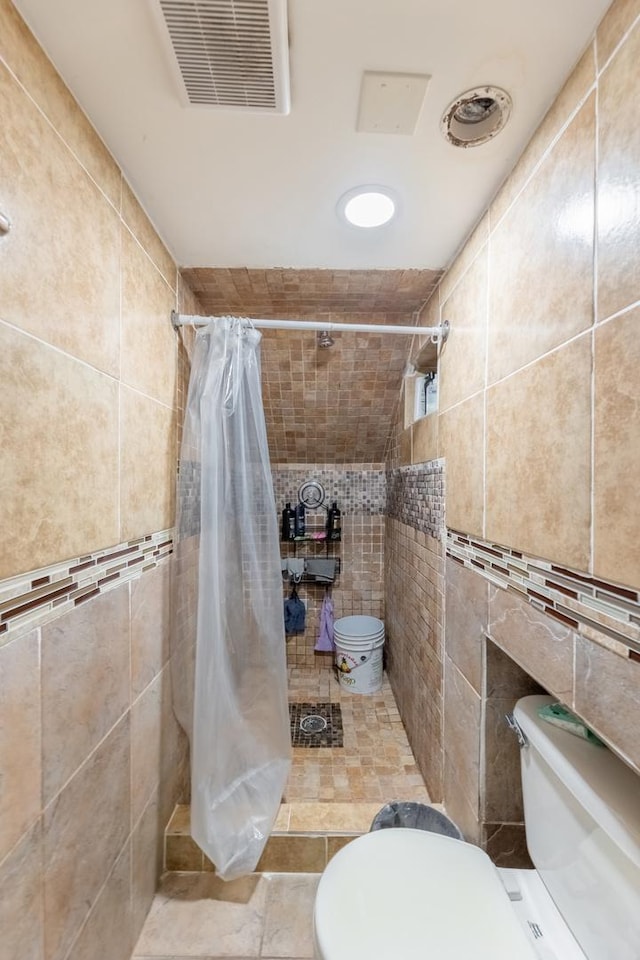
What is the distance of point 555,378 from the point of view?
2.31ft

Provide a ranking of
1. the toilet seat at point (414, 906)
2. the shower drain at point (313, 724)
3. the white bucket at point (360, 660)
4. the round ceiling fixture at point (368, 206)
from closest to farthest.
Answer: the toilet seat at point (414, 906) → the round ceiling fixture at point (368, 206) → the shower drain at point (313, 724) → the white bucket at point (360, 660)

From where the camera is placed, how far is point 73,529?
2.48 feet

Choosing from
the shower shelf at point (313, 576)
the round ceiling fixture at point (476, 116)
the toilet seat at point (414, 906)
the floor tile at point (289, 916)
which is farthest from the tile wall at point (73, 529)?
the shower shelf at point (313, 576)

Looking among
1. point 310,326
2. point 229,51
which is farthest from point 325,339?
point 229,51

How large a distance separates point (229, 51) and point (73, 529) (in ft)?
3.00

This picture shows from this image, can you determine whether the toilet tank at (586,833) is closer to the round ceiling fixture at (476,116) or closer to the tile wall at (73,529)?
the tile wall at (73,529)

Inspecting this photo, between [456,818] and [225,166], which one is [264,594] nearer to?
[456,818]

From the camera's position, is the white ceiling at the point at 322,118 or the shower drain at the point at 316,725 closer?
the white ceiling at the point at 322,118

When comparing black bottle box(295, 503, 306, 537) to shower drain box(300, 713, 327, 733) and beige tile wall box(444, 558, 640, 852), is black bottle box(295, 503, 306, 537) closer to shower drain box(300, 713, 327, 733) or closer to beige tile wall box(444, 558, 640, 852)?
shower drain box(300, 713, 327, 733)

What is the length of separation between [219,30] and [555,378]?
0.83m

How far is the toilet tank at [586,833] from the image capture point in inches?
22.7

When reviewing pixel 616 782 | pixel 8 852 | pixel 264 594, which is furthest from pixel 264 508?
pixel 616 782

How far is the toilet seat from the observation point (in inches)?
27.7

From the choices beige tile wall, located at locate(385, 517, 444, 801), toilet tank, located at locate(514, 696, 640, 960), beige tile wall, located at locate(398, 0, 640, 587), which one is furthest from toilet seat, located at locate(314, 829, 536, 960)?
beige tile wall, located at locate(398, 0, 640, 587)
